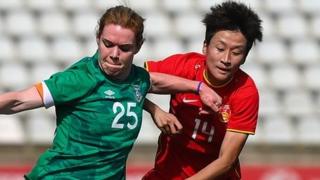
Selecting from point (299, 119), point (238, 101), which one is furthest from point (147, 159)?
point (238, 101)

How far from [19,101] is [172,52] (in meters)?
6.28

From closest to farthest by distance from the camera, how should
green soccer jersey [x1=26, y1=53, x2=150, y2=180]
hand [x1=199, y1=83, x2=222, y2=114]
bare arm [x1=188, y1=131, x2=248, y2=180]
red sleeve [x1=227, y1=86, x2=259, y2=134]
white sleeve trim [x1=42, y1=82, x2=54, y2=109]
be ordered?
white sleeve trim [x1=42, y1=82, x2=54, y2=109] → green soccer jersey [x1=26, y1=53, x2=150, y2=180] → hand [x1=199, y1=83, x2=222, y2=114] → bare arm [x1=188, y1=131, x2=248, y2=180] → red sleeve [x1=227, y1=86, x2=259, y2=134]

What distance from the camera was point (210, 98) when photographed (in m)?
4.45

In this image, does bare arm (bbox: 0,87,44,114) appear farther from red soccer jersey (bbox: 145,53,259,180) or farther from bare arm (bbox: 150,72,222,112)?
red soccer jersey (bbox: 145,53,259,180)

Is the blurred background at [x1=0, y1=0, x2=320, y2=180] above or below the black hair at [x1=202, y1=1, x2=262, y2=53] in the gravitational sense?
below

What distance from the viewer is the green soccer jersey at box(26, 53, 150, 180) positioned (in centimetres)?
414

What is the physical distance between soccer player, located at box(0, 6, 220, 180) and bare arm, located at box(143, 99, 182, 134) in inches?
10.1

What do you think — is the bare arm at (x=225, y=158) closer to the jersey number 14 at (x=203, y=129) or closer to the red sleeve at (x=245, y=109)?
the red sleeve at (x=245, y=109)

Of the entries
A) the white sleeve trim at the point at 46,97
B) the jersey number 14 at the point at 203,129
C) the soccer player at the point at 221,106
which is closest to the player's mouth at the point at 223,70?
the soccer player at the point at 221,106

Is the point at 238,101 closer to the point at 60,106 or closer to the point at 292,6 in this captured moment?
the point at 60,106

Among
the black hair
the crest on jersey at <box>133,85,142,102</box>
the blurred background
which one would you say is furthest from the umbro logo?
the blurred background

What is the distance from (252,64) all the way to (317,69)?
0.77 m

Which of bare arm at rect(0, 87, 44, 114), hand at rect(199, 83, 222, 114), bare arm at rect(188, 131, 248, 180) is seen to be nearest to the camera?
bare arm at rect(0, 87, 44, 114)

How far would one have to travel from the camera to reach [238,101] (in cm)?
475
